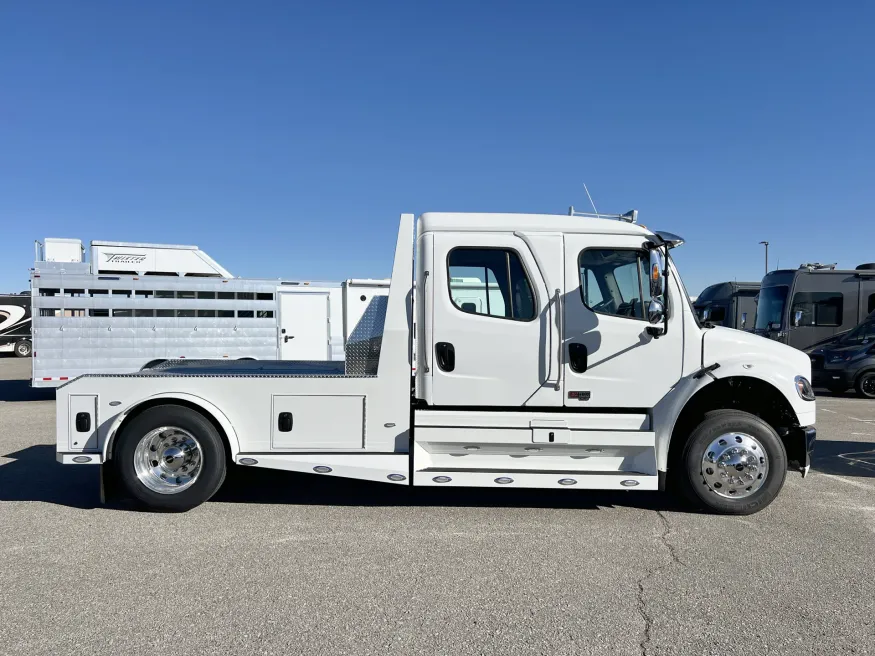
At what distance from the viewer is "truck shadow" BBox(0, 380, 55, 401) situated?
12422mm

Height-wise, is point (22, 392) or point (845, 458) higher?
point (845, 458)

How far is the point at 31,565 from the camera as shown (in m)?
3.77

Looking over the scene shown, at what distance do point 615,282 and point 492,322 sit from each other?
1.06m

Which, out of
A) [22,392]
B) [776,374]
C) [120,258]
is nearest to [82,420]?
[776,374]

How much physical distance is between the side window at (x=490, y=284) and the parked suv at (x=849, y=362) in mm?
11573

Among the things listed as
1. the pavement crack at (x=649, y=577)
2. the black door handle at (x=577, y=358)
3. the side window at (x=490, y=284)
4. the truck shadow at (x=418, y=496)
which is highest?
the side window at (x=490, y=284)

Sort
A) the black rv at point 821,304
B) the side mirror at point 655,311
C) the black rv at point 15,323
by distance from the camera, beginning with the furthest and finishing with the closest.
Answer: the black rv at point 15,323, the black rv at point 821,304, the side mirror at point 655,311

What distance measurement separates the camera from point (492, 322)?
4.71 meters

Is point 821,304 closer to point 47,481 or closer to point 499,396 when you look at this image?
point 499,396

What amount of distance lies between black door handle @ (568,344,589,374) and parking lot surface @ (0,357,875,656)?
1.22 metres

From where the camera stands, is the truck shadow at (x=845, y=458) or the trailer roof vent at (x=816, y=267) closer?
the truck shadow at (x=845, y=458)

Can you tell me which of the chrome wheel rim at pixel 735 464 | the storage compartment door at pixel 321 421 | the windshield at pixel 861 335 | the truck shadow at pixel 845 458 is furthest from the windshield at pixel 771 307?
the storage compartment door at pixel 321 421

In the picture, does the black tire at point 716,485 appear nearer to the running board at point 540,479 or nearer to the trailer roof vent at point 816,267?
the running board at point 540,479

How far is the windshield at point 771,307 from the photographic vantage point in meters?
14.6
